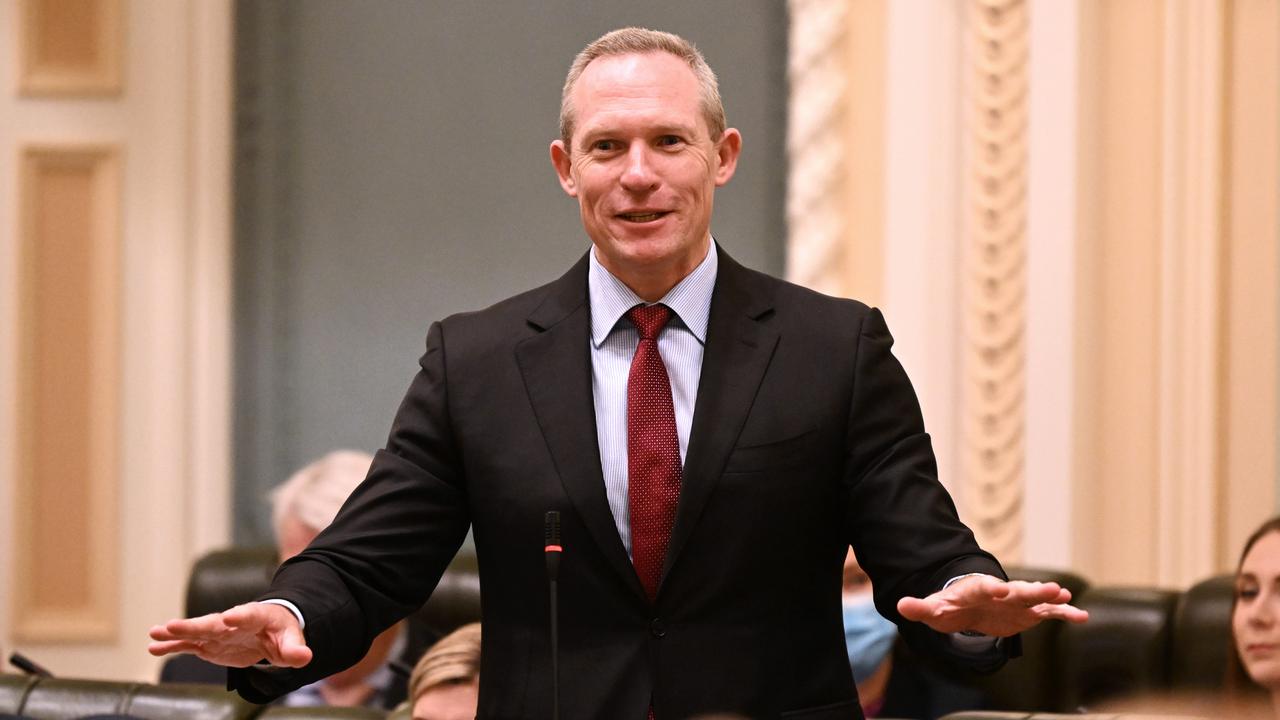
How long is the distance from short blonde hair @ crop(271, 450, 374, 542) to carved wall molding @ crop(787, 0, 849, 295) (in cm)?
149

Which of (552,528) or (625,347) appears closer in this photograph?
(552,528)

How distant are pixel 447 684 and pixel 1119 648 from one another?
1519 millimetres

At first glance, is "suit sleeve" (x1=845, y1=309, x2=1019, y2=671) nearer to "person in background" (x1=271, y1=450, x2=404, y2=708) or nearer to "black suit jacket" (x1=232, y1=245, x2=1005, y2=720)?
"black suit jacket" (x1=232, y1=245, x2=1005, y2=720)

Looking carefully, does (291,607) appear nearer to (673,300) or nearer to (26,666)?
(673,300)

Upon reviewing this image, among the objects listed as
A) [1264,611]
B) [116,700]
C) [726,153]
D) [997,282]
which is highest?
[726,153]

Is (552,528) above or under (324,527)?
above

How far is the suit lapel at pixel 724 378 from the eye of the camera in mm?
1930

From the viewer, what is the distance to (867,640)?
12.0 ft

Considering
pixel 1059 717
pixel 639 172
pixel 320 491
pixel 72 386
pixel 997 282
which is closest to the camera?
pixel 639 172

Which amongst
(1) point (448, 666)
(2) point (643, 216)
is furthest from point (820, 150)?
(2) point (643, 216)

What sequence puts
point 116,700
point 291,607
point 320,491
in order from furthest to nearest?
point 320,491 < point 116,700 < point 291,607

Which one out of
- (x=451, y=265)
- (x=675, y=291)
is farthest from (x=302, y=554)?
(x=451, y=265)

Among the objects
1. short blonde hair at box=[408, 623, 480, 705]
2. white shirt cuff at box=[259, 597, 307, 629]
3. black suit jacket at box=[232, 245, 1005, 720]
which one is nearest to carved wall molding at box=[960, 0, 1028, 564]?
short blonde hair at box=[408, 623, 480, 705]

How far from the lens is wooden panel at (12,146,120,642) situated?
537 centimetres
